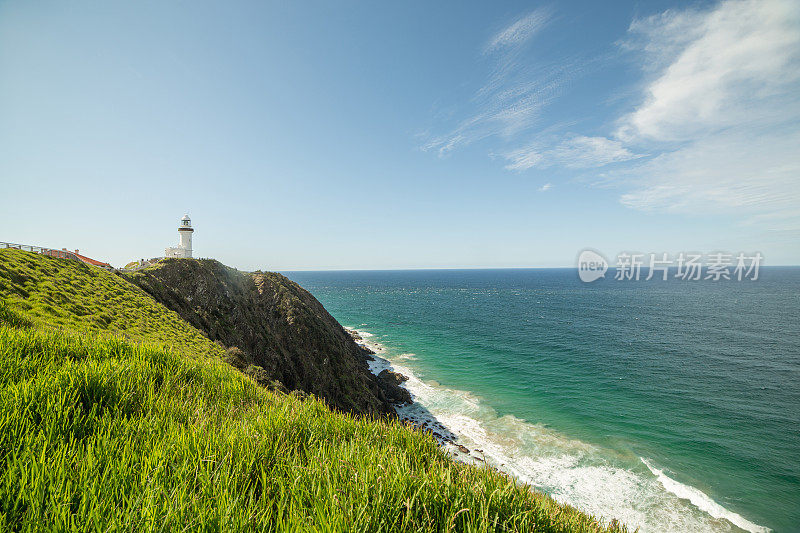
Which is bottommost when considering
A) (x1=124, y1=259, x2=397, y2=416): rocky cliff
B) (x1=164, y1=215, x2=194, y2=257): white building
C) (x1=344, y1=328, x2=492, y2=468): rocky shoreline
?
(x1=344, y1=328, x2=492, y2=468): rocky shoreline

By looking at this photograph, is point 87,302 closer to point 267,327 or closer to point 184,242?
point 267,327

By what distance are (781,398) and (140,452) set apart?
62.2 m

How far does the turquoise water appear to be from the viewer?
75.0 feet

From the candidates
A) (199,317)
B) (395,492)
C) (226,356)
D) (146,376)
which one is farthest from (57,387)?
(199,317)

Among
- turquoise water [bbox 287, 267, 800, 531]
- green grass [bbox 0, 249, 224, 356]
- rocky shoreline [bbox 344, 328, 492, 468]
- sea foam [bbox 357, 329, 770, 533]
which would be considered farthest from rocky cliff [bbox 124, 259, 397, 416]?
turquoise water [bbox 287, 267, 800, 531]

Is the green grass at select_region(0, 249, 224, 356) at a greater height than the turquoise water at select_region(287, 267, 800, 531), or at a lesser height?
greater

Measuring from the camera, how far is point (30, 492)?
7.75 feet

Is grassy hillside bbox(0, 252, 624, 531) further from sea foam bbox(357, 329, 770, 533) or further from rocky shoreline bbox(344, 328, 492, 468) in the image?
rocky shoreline bbox(344, 328, 492, 468)

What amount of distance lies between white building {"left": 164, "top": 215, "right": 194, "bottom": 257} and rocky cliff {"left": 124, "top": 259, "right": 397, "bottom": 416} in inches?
264

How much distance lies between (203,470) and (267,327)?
37.3 meters

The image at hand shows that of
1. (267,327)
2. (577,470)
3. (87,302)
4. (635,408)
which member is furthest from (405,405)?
(87,302)

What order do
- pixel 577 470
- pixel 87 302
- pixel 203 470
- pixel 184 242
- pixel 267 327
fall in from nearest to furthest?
pixel 203 470
pixel 87 302
pixel 577 470
pixel 267 327
pixel 184 242

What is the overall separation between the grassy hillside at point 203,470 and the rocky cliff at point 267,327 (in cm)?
2547

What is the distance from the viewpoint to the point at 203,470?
301cm
